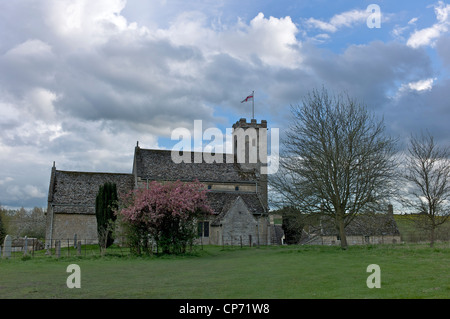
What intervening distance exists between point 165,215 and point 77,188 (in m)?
23.5

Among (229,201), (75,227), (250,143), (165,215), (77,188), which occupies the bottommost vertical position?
(75,227)

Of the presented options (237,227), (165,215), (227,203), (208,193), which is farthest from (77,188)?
(165,215)

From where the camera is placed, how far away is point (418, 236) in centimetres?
5394

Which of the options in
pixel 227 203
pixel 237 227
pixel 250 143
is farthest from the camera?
pixel 250 143

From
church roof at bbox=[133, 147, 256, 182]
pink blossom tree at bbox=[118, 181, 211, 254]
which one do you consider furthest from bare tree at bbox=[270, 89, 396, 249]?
church roof at bbox=[133, 147, 256, 182]

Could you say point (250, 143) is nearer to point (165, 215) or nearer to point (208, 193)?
point (208, 193)

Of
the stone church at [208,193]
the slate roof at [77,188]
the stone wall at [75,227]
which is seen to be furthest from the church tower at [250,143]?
the stone wall at [75,227]

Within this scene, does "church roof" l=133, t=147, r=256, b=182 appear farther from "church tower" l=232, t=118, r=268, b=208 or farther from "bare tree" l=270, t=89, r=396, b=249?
"bare tree" l=270, t=89, r=396, b=249

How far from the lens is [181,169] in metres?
49.0

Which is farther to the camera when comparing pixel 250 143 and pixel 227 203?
pixel 250 143

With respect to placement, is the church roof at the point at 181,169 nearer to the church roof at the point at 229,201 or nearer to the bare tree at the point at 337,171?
the church roof at the point at 229,201

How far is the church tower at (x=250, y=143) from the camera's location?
176 ft

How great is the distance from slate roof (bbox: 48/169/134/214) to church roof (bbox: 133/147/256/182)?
8.60ft
